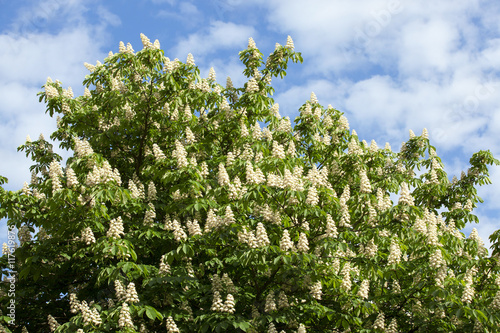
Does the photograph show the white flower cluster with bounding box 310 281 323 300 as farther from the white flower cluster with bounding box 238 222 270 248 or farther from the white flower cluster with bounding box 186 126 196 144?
the white flower cluster with bounding box 186 126 196 144

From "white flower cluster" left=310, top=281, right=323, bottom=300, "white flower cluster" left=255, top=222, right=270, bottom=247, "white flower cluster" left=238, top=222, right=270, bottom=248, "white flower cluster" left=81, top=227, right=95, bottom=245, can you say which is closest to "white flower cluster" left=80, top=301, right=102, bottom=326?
"white flower cluster" left=81, top=227, right=95, bottom=245

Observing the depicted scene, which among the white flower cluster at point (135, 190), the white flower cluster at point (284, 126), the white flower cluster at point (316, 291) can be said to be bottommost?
the white flower cluster at point (316, 291)

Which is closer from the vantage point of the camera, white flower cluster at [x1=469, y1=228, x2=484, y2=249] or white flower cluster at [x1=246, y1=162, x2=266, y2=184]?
white flower cluster at [x1=246, y1=162, x2=266, y2=184]

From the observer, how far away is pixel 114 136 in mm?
11898

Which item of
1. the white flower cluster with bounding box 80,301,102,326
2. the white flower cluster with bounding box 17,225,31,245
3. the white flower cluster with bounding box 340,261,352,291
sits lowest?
the white flower cluster with bounding box 80,301,102,326

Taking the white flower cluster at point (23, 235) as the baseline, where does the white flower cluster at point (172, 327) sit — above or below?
below

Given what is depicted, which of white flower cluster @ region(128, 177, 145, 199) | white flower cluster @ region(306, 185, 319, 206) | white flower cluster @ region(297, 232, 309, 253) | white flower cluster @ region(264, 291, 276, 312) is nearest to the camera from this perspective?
white flower cluster @ region(297, 232, 309, 253)

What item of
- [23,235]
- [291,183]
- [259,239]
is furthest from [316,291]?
[23,235]

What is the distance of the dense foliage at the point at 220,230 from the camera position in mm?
8531

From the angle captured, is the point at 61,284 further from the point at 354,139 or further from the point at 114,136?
the point at 354,139

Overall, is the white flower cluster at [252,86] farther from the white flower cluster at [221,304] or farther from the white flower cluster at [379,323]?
the white flower cluster at [379,323]

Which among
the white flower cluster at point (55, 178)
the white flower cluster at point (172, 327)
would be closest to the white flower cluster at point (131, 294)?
the white flower cluster at point (172, 327)

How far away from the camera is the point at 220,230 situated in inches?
340

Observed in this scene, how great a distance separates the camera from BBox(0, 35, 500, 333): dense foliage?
8.53 m
